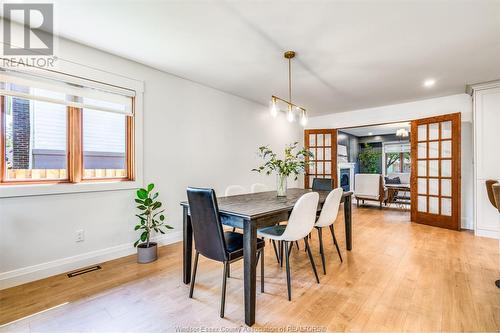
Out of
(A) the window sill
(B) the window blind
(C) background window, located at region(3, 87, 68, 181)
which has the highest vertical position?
(B) the window blind

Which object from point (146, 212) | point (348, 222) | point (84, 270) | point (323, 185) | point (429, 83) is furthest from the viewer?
point (429, 83)

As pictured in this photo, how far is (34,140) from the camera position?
2.36 meters

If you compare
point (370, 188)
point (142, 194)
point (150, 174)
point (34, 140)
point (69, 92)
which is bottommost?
point (370, 188)

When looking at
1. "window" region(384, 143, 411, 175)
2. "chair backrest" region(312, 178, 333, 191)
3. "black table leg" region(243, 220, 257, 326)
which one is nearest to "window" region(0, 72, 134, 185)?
"black table leg" region(243, 220, 257, 326)

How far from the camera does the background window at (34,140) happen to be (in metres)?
2.23

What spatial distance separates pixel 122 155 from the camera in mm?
3008

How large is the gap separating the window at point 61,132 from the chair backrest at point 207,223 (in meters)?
1.61

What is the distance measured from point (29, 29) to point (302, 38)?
2.66 meters

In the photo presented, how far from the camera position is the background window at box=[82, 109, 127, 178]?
8.90 feet

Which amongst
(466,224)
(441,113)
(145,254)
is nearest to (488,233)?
(466,224)

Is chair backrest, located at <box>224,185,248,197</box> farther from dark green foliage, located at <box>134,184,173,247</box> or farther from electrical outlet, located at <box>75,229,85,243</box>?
electrical outlet, located at <box>75,229,85,243</box>

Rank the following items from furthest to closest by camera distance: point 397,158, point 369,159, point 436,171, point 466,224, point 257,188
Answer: point 369,159 → point 397,158 → point 436,171 → point 466,224 → point 257,188

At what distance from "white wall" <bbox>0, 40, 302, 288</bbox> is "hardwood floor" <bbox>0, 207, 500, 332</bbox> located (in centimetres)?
26

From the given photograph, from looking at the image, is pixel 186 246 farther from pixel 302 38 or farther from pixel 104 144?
pixel 302 38
